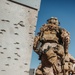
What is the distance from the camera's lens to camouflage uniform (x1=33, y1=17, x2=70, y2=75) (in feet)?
17.3

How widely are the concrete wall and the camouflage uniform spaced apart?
372 cm

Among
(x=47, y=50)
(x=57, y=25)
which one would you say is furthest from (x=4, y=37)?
(x=57, y=25)

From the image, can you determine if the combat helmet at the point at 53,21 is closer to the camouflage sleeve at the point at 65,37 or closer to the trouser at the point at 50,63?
the camouflage sleeve at the point at 65,37

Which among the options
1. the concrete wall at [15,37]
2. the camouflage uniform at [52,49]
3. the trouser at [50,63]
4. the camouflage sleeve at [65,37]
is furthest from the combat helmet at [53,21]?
the concrete wall at [15,37]

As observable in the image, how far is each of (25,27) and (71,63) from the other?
469 centimetres

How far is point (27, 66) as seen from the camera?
1474mm

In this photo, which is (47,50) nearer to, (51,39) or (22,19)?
(51,39)

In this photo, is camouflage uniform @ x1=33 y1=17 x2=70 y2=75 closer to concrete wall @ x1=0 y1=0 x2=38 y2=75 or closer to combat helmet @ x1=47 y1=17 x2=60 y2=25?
combat helmet @ x1=47 y1=17 x2=60 y2=25

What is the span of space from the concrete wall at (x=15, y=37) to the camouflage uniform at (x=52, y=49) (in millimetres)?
3719

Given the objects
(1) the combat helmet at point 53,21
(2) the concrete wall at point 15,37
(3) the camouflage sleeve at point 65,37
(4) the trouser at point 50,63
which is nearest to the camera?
(2) the concrete wall at point 15,37

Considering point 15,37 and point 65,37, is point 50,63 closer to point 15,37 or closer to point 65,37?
point 65,37

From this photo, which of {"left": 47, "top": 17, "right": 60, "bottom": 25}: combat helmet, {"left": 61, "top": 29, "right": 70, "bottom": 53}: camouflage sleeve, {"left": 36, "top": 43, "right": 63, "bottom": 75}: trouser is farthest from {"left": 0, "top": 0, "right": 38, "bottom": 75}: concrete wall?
{"left": 47, "top": 17, "right": 60, "bottom": 25}: combat helmet

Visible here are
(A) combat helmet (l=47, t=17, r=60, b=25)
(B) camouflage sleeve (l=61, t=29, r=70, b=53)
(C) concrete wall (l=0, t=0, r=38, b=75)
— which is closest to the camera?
(C) concrete wall (l=0, t=0, r=38, b=75)

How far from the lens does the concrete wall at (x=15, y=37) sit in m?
1.43
